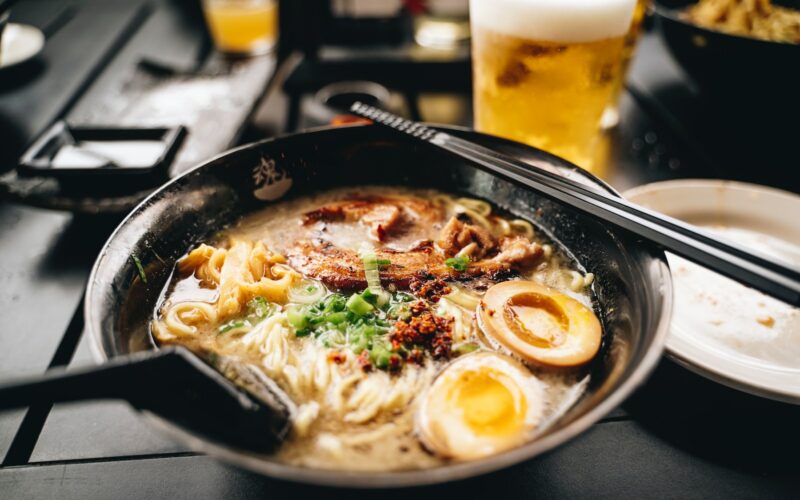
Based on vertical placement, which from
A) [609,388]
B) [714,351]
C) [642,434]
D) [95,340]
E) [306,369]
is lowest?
[642,434]

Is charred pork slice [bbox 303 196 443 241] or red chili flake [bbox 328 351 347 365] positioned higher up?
charred pork slice [bbox 303 196 443 241]

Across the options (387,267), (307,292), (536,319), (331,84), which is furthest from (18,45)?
(536,319)

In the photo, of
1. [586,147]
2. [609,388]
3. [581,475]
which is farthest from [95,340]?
[586,147]

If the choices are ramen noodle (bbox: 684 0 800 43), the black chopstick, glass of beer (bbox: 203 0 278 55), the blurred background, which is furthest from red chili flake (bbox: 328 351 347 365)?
glass of beer (bbox: 203 0 278 55)

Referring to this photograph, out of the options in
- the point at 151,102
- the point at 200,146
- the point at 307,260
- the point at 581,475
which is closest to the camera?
the point at 581,475

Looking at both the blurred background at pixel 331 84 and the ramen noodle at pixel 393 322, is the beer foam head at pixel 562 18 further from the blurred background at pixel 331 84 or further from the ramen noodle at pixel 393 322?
the ramen noodle at pixel 393 322

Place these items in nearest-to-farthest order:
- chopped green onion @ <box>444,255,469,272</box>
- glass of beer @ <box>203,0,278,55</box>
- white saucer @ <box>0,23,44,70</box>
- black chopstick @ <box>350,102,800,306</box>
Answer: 1. black chopstick @ <box>350,102,800,306</box>
2. chopped green onion @ <box>444,255,469,272</box>
3. white saucer @ <box>0,23,44,70</box>
4. glass of beer @ <box>203,0,278,55</box>

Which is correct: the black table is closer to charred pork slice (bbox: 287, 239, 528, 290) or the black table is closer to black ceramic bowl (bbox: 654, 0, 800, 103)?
charred pork slice (bbox: 287, 239, 528, 290)

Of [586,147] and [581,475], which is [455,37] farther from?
[581,475]
